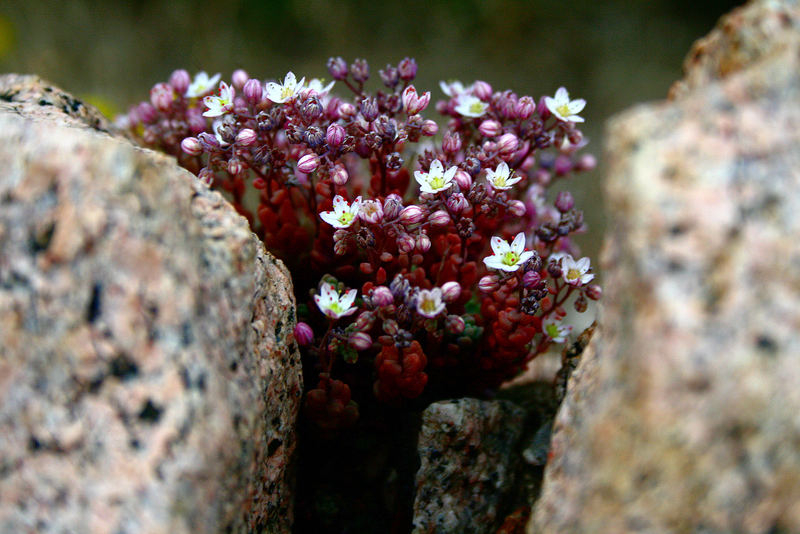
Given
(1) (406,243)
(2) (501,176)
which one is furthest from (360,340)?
(2) (501,176)

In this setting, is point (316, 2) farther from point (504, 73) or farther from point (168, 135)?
point (168, 135)

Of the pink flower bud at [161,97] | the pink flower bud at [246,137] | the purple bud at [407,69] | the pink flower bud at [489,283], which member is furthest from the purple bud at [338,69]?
the pink flower bud at [489,283]

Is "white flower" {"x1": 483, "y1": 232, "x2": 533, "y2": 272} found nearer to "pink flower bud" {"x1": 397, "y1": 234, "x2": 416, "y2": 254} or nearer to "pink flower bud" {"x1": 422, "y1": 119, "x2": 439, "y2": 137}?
"pink flower bud" {"x1": 397, "y1": 234, "x2": 416, "y2": 254}

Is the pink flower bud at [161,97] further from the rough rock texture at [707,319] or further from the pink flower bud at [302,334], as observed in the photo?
the rough rock texture at [707,319]

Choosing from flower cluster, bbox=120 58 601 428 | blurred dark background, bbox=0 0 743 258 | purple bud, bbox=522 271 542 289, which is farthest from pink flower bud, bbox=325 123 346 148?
blurred dark background, bbox=0 0 743 258

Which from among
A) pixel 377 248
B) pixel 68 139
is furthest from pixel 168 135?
pixel 68 139

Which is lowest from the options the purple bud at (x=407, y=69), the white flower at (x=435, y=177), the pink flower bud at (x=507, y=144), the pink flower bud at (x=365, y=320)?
the pink flower bud at (x=365, y=320)

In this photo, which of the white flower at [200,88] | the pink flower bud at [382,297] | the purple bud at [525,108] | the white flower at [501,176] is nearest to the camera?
the pink flower bud at [382,297]
